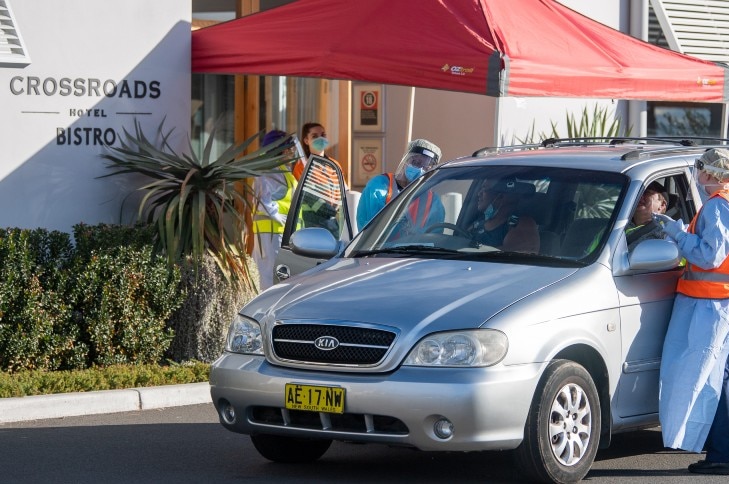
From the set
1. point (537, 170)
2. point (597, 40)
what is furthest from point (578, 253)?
point (597, 40)

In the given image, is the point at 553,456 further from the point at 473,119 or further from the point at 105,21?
the point at 473,119

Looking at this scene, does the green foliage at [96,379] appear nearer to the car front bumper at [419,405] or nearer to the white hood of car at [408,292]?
the white hood of car at [408,292]

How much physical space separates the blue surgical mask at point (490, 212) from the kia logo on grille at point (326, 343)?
1506mm

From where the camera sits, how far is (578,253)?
24.7 ft

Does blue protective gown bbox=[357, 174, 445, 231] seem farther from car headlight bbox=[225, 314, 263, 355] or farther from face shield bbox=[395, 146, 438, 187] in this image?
car headlight bbox=[225, 314, 263, 355]

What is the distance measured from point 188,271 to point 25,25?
2.55m

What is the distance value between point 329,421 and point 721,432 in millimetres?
2271

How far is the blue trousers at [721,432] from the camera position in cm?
763

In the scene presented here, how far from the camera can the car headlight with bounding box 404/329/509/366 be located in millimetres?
6668

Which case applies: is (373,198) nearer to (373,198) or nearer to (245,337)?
(373,198)

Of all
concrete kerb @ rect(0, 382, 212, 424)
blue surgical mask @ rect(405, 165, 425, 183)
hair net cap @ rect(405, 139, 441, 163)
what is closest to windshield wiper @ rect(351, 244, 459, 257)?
blue surgical mask @ rect(405, 165, 425, 183)

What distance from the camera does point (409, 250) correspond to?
789cm

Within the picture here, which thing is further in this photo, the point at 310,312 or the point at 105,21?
the point at 105,21

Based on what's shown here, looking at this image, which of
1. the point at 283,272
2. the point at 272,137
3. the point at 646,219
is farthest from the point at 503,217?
the point at 272,137
